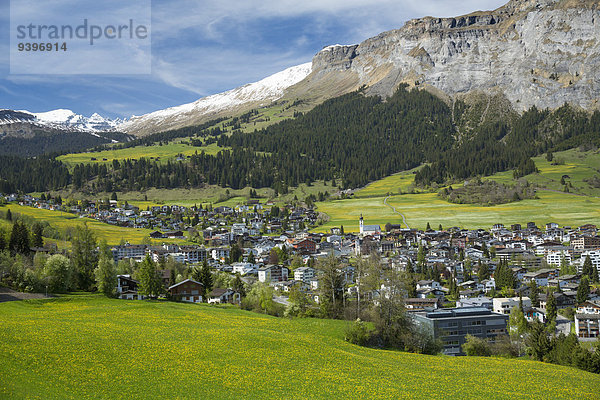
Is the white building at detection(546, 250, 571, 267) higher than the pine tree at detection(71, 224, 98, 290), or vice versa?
the pine tree at detection(71, 224, 98, 290)

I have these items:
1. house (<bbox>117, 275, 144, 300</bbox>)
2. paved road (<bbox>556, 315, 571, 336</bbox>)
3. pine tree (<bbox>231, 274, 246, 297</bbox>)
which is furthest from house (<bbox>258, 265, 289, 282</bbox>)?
paved road (<bbox>556, 315, 571, 336</bbox>)

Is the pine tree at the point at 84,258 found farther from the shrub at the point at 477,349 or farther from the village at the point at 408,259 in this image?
the shrub at the point at 477,349

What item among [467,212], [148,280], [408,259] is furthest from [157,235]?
[467,212]

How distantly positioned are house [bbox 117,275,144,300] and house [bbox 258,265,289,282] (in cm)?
3985

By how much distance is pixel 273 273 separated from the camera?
358 ft

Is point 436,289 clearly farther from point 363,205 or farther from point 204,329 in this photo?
point 363,205

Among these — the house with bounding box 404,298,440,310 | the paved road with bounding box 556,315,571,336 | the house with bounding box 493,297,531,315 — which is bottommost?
the paved road with bounding box 556,315,571,336

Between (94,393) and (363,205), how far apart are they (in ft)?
560

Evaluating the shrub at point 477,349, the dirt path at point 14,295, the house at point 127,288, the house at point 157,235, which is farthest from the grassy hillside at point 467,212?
the dirt path at point 14,295

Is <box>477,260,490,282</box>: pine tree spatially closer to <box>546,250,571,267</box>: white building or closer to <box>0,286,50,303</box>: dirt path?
<box>546,250,571,267</box>: white building

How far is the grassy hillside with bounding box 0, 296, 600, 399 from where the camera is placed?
23062mm

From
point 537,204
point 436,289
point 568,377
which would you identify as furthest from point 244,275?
point 537,204

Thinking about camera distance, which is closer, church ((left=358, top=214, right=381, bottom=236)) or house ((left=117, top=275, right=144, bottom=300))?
house ((left=117, top=275, right=144, bottom=300))

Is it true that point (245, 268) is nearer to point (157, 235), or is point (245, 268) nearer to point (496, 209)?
point (157, 235)
